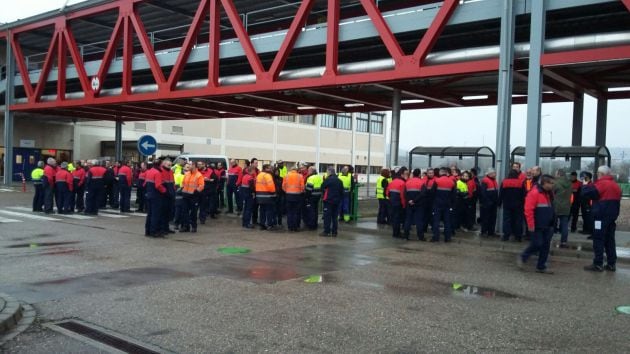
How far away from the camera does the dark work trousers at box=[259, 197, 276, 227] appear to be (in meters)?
15.1

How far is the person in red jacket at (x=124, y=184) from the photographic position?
18.8 m

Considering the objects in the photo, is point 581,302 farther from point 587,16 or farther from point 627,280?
point 587,16

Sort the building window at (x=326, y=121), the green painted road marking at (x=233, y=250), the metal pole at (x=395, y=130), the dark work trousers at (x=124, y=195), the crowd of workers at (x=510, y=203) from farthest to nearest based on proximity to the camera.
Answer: the building window at (x=326, y=121)
the metal pole at (x=395, y=130)
the dark work trousers at (x=124, y=195)
the green painted road marking at (x=233, y=250)
the crowd of workers at (x=510, y=203)

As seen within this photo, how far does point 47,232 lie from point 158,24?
677 inches

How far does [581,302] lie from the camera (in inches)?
295

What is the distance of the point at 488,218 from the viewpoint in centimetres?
1450

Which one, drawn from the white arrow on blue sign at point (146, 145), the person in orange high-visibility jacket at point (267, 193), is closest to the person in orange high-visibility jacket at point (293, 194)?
the person in orange high-visibility jacket at point (267, 193)

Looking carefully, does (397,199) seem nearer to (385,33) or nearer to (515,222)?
(515,222)

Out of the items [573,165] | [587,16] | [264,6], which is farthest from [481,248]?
[264,6]

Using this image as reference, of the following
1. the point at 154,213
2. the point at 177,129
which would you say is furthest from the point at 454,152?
the point at 177,129

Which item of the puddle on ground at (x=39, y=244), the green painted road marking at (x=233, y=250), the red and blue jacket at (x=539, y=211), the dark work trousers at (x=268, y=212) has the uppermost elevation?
the red and blue jacket at (x=539, y=211)

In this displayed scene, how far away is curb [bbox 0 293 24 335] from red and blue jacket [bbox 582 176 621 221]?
907cm

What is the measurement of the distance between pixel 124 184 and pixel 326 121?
154 ft

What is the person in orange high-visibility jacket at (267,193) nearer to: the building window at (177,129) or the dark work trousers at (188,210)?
the dark work trousers at (188,210)
